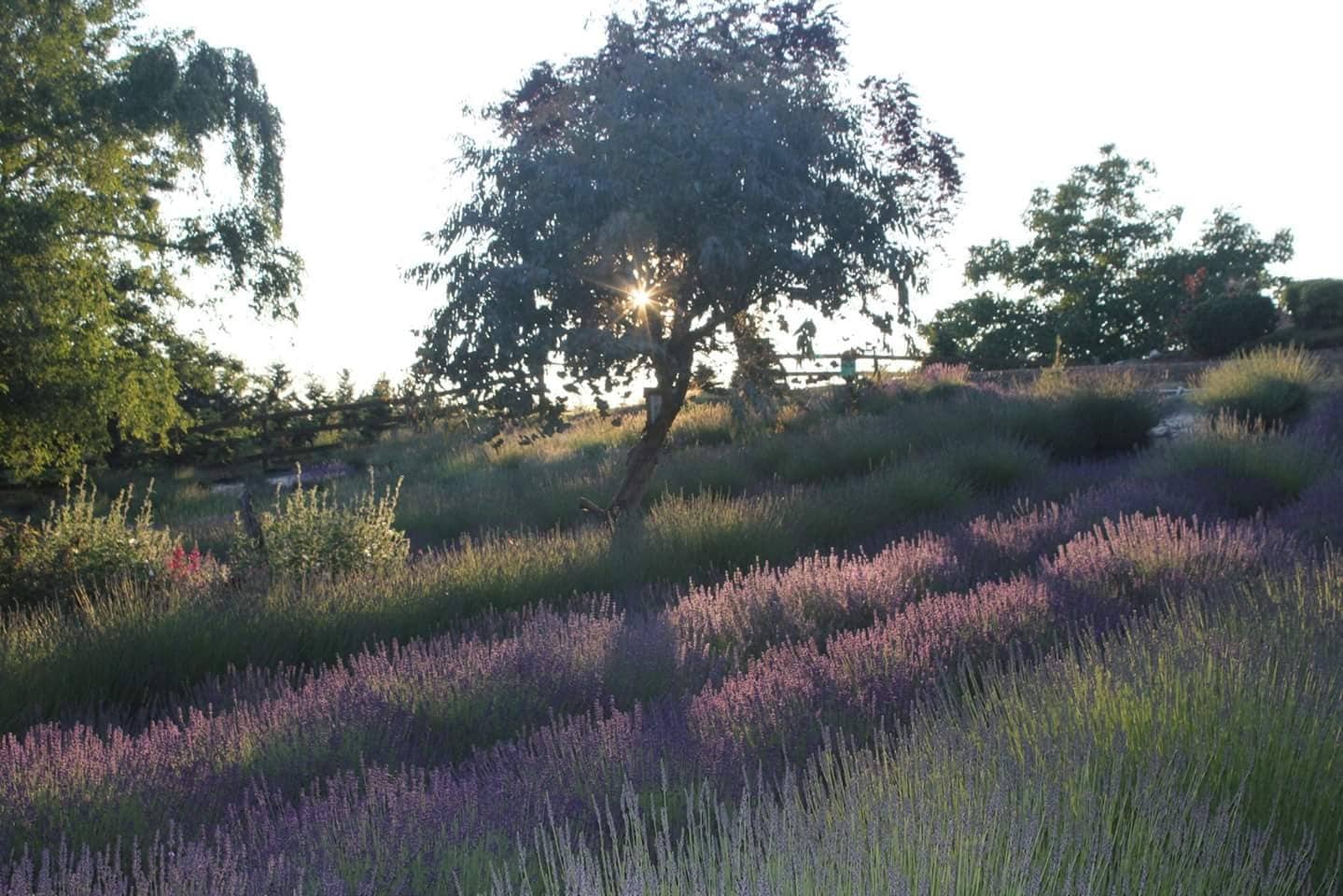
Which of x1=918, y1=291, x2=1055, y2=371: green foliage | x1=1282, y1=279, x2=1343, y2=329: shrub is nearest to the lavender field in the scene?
x1=1282, y1=279, x2=1343, y2=329: shrub

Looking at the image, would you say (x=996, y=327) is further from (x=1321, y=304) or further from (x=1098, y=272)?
(x=1321, y=304)

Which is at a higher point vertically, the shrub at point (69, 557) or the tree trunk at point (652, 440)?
the tree trunk at point (652, 440)

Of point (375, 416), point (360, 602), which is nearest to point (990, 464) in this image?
point (360, 602)

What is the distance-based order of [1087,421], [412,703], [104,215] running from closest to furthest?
[412,703], [1087,421], [104,215]

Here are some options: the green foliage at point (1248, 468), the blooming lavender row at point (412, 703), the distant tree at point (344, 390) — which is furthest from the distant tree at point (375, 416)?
the blooming lavender row at point (412, 703)

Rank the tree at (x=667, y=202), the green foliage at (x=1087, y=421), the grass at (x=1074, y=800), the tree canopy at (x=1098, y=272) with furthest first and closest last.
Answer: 1. the tree canopy at (x=1098, y=272)
2. the green foliage at (x=1087, y=421)
3. the tree at (x=667, y=202)
4. the grass at (x=1074, y=800)

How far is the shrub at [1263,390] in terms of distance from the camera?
1437 centimetres

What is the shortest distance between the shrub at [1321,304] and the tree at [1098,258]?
9.59 m

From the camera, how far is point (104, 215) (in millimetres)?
16594

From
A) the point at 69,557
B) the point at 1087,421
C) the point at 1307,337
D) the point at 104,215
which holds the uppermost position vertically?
the point at 104,215

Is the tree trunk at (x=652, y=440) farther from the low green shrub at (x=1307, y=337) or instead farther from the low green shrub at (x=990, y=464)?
the low green shrub at (x=1307, y=337)

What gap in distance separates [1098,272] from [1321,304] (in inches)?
485

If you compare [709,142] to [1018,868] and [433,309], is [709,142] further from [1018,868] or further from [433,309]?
[1018,868]

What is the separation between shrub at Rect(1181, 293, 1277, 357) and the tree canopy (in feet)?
25.7
